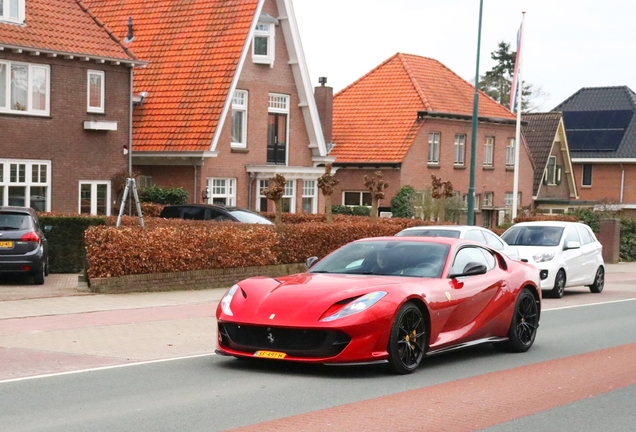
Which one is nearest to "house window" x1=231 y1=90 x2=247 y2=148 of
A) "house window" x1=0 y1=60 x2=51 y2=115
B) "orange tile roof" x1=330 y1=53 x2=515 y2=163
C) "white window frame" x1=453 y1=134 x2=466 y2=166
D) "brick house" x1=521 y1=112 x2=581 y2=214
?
"house window" x1=0 y1=60 x2=51 y2=115

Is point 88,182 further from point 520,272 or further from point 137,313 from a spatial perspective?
point 520,272

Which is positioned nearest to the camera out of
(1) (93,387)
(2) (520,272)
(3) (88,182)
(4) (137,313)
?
(1) (93,387)

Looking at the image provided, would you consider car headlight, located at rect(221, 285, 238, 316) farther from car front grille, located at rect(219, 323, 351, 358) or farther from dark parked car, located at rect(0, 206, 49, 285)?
dark parked car, located at rect(0, 206, 49, 285)

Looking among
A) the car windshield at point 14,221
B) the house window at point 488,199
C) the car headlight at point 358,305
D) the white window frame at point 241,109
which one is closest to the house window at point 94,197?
the white window frame at point 241,109

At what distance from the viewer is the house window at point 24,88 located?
29156 mm

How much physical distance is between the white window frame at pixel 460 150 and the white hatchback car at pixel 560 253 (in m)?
23.0

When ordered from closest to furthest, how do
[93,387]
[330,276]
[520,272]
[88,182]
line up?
[93,387]
[330,276]
[520,272]
[88,182]

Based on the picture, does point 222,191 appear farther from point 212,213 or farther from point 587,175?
point 587,175

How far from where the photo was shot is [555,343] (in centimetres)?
1423

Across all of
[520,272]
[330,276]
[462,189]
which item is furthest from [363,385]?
[462,189]

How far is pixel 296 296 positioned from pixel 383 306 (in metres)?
0.86

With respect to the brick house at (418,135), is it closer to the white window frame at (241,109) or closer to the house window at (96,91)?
the white window frame at (241,109)

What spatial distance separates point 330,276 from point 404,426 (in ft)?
11.0

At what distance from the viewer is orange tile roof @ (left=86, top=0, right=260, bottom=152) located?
117ft
